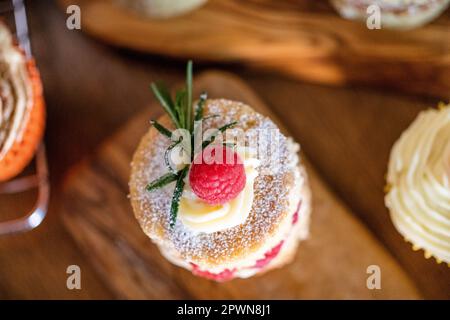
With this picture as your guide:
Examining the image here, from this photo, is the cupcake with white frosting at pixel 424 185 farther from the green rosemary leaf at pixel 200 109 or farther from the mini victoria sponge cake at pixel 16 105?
the mini victoria sponge cake at pixel 16 105

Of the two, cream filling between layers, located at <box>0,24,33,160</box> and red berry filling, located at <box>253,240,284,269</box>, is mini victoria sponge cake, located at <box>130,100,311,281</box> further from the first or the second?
cream filling between layers, located at <box>0,24,33,160</box>

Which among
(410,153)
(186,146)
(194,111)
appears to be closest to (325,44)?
(410,153)

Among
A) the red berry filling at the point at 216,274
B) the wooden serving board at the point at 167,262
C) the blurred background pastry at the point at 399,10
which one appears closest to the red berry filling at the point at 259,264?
the red berry filling at the point at 216,274

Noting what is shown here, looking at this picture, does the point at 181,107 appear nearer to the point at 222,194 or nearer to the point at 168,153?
the point at 168,153

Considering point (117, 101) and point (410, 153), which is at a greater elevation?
point (117, 101)

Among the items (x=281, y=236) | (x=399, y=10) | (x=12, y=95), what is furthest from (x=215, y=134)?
(x=399, y=10)
